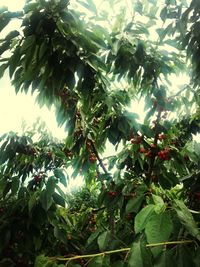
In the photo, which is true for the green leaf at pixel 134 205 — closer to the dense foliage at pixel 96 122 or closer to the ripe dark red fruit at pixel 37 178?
the dense foliage at pixel 96 122

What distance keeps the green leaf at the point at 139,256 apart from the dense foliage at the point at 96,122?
0.10m

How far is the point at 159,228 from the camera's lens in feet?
3.05

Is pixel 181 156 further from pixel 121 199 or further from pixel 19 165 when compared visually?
pixel 19 165

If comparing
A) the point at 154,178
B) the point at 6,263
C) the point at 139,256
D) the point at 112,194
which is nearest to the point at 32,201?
the point at 6,263

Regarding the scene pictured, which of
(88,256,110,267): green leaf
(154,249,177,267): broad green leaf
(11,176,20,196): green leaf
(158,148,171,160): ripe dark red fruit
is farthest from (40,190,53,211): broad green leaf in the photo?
(154,249,177,267): broad green leaf

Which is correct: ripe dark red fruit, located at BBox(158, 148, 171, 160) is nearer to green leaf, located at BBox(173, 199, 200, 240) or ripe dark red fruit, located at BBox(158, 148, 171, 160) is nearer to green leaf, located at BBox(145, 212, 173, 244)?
green leaf, located at BBox(173, 199, 200, 240)

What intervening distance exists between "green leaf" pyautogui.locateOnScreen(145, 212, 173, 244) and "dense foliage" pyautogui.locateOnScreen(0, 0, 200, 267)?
0.06 m

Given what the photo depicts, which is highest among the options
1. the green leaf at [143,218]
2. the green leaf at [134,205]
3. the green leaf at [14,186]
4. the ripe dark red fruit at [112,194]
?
the green leaf at [14,186]

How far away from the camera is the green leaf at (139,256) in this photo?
2.86 feet

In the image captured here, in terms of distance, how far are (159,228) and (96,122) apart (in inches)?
86.0

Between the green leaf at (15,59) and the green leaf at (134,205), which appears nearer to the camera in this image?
the green leaf at (134,205)

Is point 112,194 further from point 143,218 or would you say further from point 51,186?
point 143,218

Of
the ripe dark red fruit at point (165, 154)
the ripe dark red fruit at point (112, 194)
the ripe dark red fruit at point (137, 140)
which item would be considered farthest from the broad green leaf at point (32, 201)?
the ripe dark red fruit at point (165, 154)

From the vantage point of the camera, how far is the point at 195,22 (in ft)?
6.26
